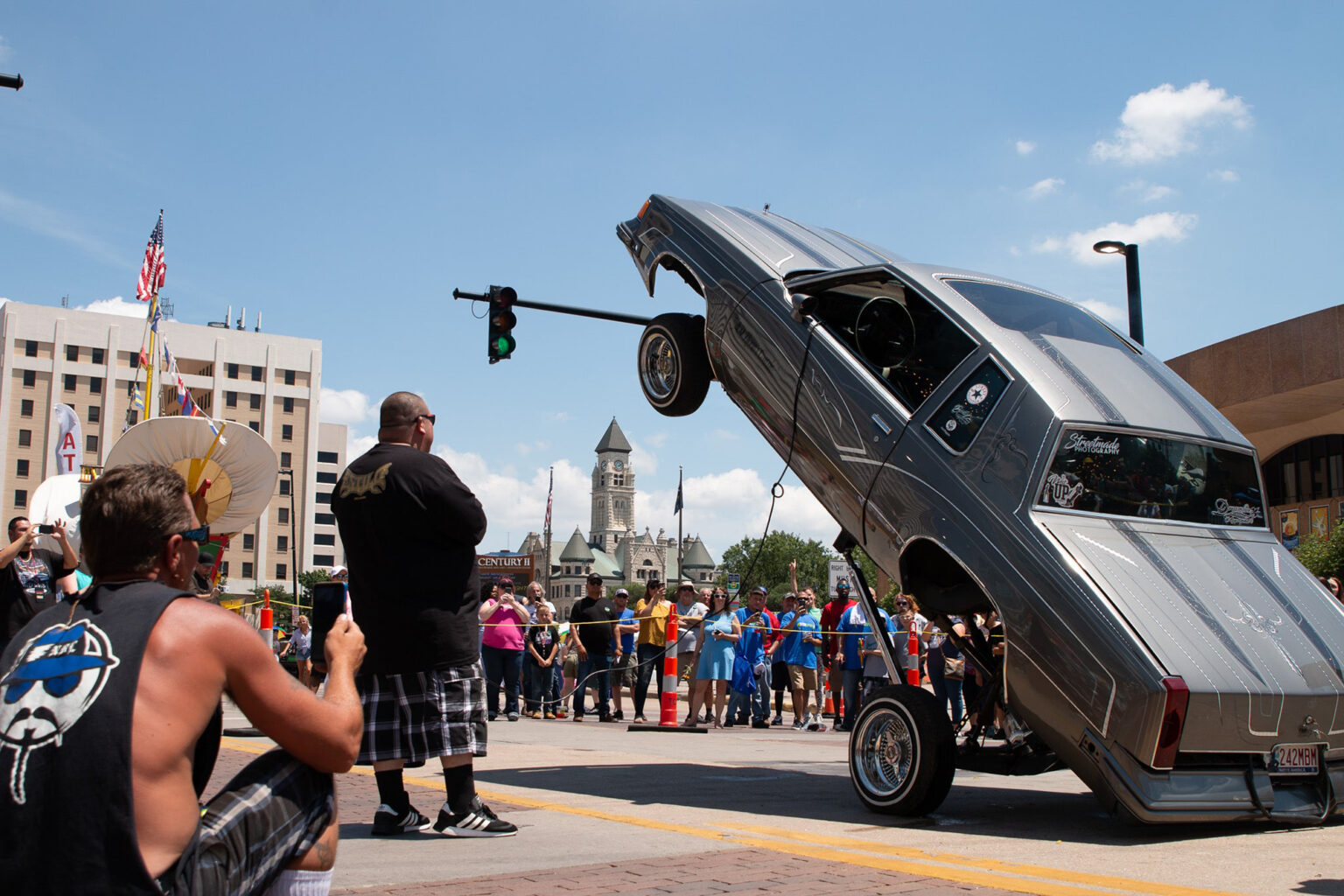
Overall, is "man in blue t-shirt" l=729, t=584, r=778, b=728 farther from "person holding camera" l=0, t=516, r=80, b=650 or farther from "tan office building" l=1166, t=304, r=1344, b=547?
"tan office building" l=1166, t=304, r=1344, b=547

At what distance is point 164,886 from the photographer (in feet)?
7.05

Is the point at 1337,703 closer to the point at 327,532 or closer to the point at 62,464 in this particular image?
the point at 62,464

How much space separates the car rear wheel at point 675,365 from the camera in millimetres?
8484

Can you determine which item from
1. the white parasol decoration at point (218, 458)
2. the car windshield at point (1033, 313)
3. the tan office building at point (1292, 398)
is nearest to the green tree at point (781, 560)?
the tan office building at point (1292, 398)

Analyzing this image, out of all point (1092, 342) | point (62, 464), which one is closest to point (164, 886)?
point (1092, 342)

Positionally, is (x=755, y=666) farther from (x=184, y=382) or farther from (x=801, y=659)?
(x=184, y=382)

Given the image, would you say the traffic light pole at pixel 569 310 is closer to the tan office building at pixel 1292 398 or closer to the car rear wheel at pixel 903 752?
the car rear wheel at pixel 903 752

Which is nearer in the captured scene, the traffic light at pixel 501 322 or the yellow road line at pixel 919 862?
the yellow road line at pixel 919 862

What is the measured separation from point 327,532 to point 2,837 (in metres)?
148

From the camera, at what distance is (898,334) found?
6.78 m

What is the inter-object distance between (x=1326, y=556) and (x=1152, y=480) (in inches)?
977

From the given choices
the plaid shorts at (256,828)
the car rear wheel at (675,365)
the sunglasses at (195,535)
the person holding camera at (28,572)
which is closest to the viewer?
the plaid shorts at (256,828)

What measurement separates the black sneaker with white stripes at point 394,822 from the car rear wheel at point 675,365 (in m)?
3.99

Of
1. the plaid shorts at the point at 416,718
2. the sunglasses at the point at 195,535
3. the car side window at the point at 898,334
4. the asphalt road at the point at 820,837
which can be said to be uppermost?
the car side window at the point at 898,334
